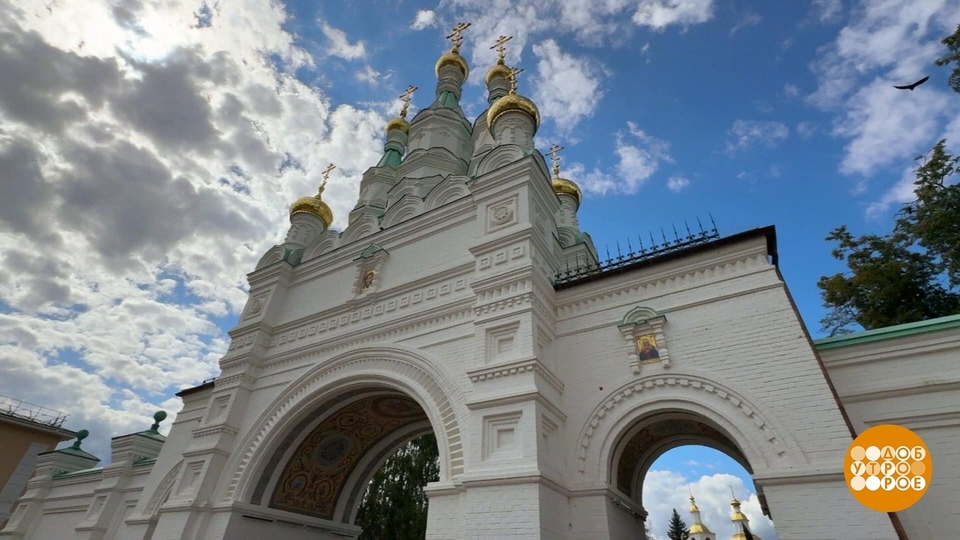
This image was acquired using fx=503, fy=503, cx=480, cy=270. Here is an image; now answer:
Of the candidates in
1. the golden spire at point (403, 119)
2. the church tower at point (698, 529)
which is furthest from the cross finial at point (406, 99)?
the church tower at point (698, 529)

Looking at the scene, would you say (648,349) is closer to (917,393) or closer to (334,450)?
(917,393)

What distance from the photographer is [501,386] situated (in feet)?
22.5

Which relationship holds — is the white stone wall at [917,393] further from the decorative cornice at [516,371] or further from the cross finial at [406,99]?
the cross finial at [406,99]

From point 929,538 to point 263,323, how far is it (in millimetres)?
11163

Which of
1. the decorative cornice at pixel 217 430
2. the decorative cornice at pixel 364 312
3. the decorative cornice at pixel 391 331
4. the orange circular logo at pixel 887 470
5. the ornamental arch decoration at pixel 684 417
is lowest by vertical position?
the orange circular logo at pixel 887 470

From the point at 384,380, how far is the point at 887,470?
681cm

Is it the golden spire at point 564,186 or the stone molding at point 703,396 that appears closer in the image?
the stone molding at point 703,396

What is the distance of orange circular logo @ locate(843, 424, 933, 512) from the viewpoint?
443 cm

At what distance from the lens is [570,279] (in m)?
8.25

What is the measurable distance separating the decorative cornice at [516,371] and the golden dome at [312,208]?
7982 mm

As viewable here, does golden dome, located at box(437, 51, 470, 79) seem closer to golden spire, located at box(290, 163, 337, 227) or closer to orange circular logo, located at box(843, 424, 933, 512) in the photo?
Answer: golden spire, located at box(290, 163, 337, 227)

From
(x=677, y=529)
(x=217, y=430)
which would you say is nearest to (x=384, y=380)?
(x=217, y=430)

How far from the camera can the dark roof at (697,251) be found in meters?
6.70

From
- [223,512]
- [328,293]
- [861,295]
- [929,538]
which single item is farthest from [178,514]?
[861,295]
